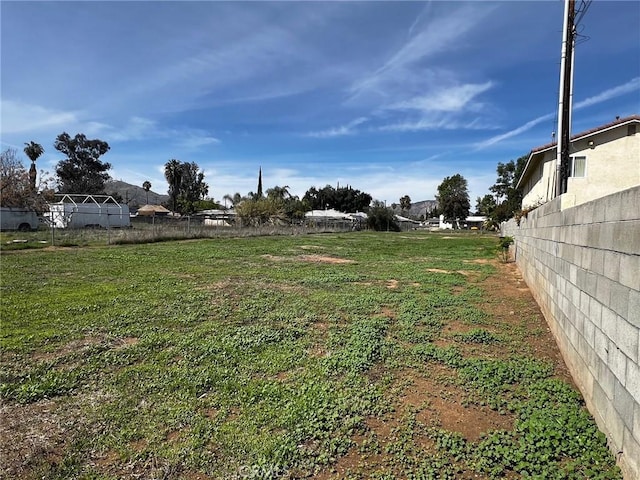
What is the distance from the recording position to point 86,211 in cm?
2992

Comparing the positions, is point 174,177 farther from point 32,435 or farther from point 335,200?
point 32,435

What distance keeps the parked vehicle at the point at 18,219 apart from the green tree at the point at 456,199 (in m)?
61.8

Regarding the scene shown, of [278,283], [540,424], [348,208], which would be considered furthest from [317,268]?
[348,208]

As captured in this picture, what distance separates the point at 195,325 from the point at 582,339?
4.29 metres

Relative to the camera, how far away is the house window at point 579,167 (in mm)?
16844

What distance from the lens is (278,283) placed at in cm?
816

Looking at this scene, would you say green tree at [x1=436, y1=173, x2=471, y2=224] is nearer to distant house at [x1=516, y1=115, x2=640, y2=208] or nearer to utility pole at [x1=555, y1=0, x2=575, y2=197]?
distant house at [x1=516, y1=115, x2=640, y2=208]

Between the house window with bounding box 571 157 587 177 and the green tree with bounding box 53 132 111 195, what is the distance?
181 ft

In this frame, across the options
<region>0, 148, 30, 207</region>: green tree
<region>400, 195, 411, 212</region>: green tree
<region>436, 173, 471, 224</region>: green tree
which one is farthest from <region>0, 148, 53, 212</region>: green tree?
<region>400, 195, 411, 212</region>: green tree

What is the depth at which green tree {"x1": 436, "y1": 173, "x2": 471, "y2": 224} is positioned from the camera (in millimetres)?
70250

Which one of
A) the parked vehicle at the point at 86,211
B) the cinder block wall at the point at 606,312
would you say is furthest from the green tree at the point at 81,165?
the cinder block wall at the point at 606,312

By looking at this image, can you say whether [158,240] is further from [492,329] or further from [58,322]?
[492,329]

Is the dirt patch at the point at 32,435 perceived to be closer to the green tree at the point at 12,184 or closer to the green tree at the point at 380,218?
the green tree at the point at 12,184

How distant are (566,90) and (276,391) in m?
9.18
